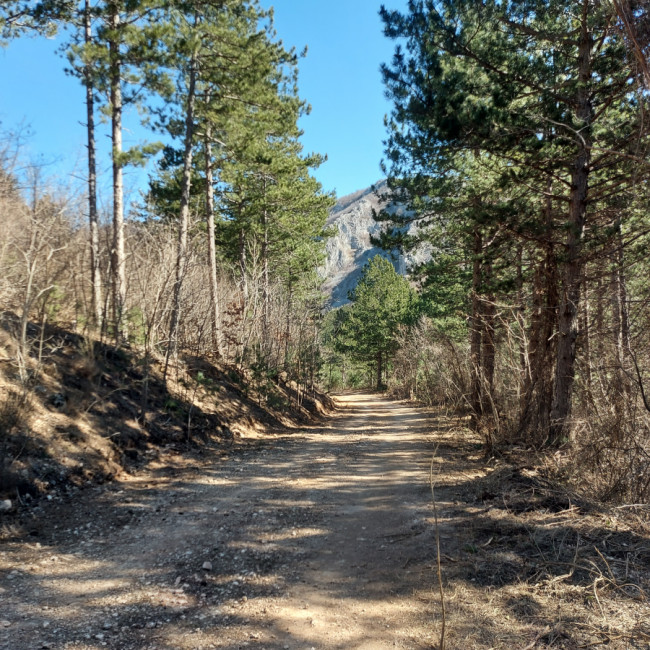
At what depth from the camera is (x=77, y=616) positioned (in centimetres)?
294

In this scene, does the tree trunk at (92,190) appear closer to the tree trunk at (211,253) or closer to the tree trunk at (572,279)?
the tree trunk at (211,253)

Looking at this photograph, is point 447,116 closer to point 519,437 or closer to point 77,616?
point 519,437

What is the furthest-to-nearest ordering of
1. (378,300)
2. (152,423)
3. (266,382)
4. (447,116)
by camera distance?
1. (378,300)
2. (266,382)
3. (152,423)
4. (447,116)

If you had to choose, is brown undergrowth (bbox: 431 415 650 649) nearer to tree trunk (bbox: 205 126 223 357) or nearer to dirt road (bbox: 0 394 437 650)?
dirt road (bbox: 0 394 437 650)

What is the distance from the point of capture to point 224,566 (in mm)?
3762

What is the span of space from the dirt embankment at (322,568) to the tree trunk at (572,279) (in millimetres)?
1812

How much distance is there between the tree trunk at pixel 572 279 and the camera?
21.8 ft

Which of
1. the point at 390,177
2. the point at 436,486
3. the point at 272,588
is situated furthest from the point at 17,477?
the point at 390,177

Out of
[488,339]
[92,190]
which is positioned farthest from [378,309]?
[92,190]

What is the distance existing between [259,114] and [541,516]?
11.3 metres

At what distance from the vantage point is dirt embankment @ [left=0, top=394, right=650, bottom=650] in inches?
110

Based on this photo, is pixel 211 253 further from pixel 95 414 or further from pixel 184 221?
pixel 95 414

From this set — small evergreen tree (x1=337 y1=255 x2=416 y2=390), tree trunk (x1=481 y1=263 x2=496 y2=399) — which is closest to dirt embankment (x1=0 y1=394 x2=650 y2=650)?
tree trunk (x1=481 y1=263 x2=496 y2=399)

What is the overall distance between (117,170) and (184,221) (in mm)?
1729
